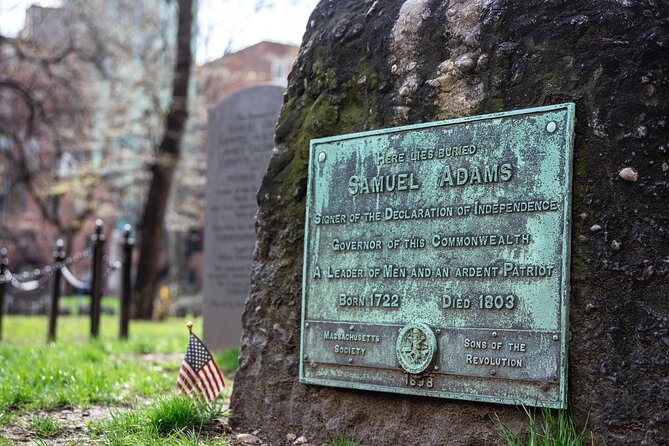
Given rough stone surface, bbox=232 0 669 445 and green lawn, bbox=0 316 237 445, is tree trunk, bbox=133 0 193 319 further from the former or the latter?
rough stone surface, bbox=232 0 669 445

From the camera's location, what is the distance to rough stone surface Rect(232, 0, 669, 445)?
336 cm

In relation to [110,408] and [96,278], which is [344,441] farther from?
[96,278]

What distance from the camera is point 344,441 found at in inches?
162

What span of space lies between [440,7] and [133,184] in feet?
76.2

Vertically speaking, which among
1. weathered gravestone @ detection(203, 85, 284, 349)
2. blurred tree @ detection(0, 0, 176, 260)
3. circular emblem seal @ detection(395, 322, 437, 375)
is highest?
blurred tree @ detection(0, 0, 176, 260)

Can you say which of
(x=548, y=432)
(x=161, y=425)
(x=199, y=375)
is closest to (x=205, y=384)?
(x=199, y=375)

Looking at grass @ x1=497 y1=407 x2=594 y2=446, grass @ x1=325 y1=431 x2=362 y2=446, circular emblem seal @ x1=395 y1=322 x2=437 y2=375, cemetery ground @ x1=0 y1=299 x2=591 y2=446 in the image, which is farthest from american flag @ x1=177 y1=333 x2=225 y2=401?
grass @ x1=497 y1=407 x2=594 y2=446

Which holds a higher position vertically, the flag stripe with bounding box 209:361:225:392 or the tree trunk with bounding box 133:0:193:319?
the tree trunk with bounding box 133:0:193:319

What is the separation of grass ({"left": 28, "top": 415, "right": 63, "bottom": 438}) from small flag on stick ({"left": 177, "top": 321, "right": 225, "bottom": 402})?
0.74 m

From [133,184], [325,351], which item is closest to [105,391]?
[325,351]

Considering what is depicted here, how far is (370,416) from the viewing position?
4.13 metres

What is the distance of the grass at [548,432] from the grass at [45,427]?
2624 millimetres

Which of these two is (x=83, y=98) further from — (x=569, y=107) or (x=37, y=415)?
(x=569, y=107)

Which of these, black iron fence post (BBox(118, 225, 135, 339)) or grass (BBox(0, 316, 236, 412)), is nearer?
grass (BBox(0, 316, 236, 412))
